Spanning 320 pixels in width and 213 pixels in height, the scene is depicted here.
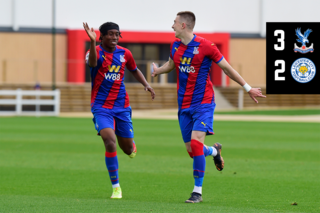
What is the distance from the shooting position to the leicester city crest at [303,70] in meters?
32.8

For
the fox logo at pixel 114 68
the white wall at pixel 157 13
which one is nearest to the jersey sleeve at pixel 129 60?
the fox logo at pixel 114 68

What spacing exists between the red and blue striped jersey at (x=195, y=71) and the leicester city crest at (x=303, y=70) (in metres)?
25.9

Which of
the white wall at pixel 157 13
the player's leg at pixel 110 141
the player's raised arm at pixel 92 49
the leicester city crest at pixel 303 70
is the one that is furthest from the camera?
the white wall at pixel 157 13

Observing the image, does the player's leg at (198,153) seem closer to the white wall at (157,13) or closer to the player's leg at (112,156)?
the player's leg at (112,156)

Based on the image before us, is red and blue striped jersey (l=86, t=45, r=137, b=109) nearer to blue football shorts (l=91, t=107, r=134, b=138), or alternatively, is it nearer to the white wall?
blue football shorts (l=91, t=107, r=134, b=138)

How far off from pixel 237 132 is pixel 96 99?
458 inches

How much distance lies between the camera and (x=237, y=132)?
18.8 metres

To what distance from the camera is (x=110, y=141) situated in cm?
742

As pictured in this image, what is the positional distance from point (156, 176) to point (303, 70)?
2725cm

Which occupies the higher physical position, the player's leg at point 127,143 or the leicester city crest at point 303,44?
the leicester city crest at point 303,44

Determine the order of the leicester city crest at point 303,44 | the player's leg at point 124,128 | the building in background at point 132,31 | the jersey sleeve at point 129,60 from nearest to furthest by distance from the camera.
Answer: the player's leg at point 124,128 → the jersey sleeve at point 129,60 → the leicester city crest at point 303,44 → the building in background at point 132,31

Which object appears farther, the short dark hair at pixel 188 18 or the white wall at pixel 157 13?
the white wall at pixel 157 13

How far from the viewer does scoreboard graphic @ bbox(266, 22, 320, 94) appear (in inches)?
1238

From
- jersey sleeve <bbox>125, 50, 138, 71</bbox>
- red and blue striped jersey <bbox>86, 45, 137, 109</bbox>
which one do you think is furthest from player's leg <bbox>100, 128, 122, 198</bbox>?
jersey sleeve <bbox>125, 50, 138, 71</bbox>
